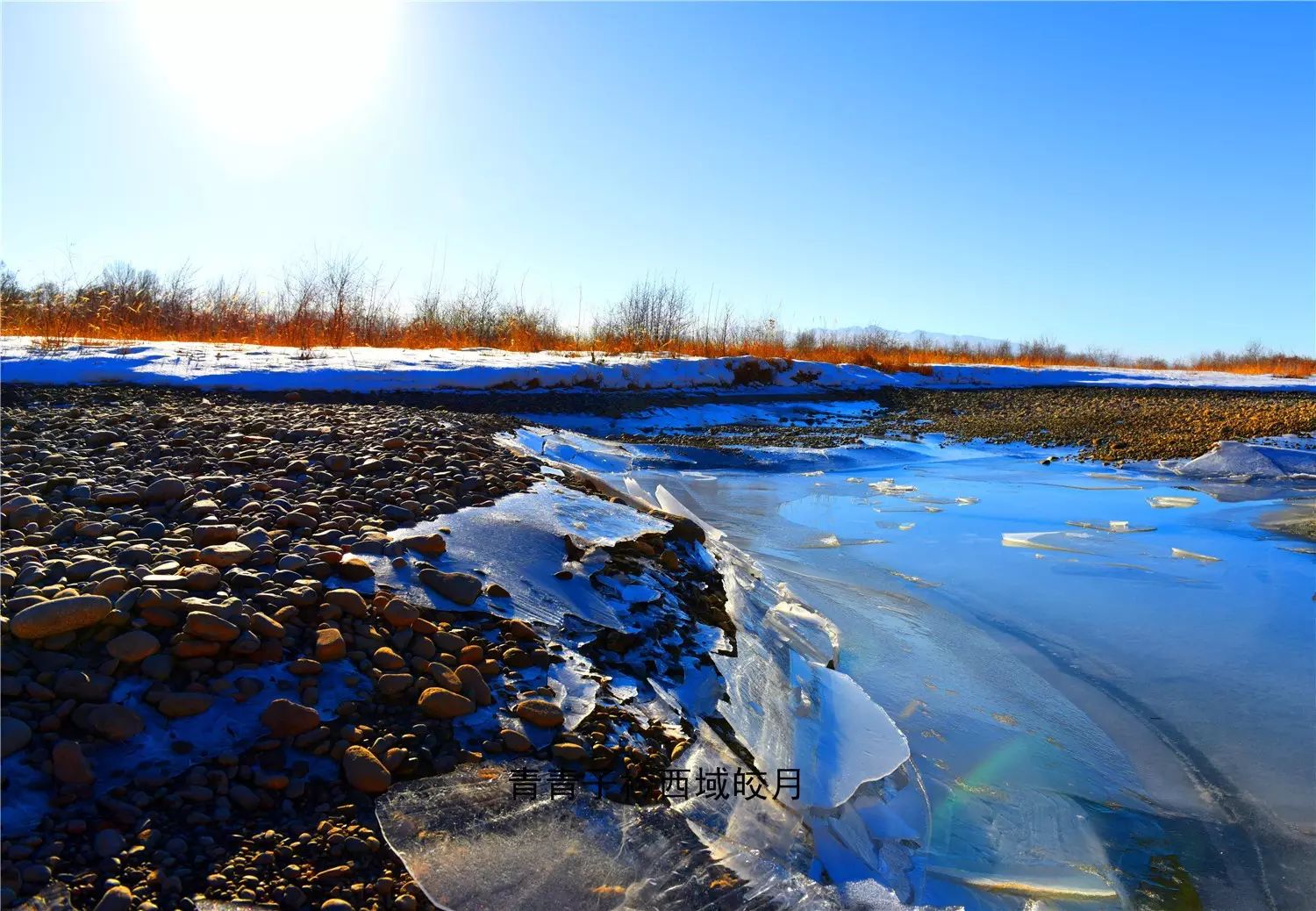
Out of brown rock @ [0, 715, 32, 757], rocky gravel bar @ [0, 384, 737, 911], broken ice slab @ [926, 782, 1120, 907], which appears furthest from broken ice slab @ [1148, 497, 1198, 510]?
brown rock @ [0, 715, 32, 757]

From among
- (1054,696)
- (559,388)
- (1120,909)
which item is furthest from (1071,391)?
(1120,909)

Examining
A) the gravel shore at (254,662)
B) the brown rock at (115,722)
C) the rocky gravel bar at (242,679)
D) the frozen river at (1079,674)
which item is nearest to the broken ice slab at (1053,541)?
the frozen river at (1079,674)

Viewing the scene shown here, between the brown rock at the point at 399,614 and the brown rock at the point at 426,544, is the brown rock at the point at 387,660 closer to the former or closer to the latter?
the brown rock at the point at 399,614

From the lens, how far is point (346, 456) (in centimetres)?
328

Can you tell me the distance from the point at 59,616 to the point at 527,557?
1238mm

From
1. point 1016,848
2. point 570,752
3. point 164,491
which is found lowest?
point 1016,848

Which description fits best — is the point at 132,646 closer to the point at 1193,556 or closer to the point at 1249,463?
the point at 1193,556

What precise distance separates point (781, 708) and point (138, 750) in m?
1.52

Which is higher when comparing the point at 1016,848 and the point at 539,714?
the point at 539,714

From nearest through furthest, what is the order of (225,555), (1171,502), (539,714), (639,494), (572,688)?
1. (539,714)
2. (572,688)
3. (225,555)
4. (639,494)
5. (1171,502)

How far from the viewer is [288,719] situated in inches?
62.9

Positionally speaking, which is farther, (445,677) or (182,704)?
(445,677)

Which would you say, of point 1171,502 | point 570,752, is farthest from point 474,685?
point 1171,502

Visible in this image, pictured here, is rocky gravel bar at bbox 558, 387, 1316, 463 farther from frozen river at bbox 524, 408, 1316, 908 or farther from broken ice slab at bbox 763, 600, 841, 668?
broken ice slab at bbox 763, 600, 841, 668
